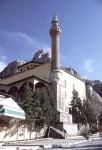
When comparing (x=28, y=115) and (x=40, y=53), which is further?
(x=40, y=53)

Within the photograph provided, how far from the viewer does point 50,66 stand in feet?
159

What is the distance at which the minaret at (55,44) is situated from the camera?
4609 cm

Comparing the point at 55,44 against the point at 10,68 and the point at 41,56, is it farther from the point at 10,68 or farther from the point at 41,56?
the point at 10,68

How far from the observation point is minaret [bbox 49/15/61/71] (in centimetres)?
4609

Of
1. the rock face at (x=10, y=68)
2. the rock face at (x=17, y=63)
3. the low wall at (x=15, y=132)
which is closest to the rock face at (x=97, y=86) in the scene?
the rock face at (x=17, y=63)

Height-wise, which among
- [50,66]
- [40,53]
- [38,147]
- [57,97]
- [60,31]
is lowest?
[38,147]

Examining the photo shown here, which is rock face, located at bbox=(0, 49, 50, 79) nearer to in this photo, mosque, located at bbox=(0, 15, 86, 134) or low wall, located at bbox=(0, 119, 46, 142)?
mosque, located at bbox=(0, 15, 86, 134)

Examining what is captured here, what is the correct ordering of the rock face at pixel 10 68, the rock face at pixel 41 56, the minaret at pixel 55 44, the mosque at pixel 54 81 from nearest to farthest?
1. the mosque at pixel 54 81
2. the minaret at pixel 55 44
3. the rock face at pixel 41 56
4. the rock face at pixel 10 68

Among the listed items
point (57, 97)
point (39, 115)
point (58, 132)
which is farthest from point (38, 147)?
point (57, 97)

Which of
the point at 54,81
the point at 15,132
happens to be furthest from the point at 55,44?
the point at 15,132

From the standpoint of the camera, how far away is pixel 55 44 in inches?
1850

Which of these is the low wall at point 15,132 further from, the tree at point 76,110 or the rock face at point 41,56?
the rock face at point 41,56

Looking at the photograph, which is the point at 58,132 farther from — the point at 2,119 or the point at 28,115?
the point at 2,119

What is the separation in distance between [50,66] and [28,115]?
1953 centimetres
